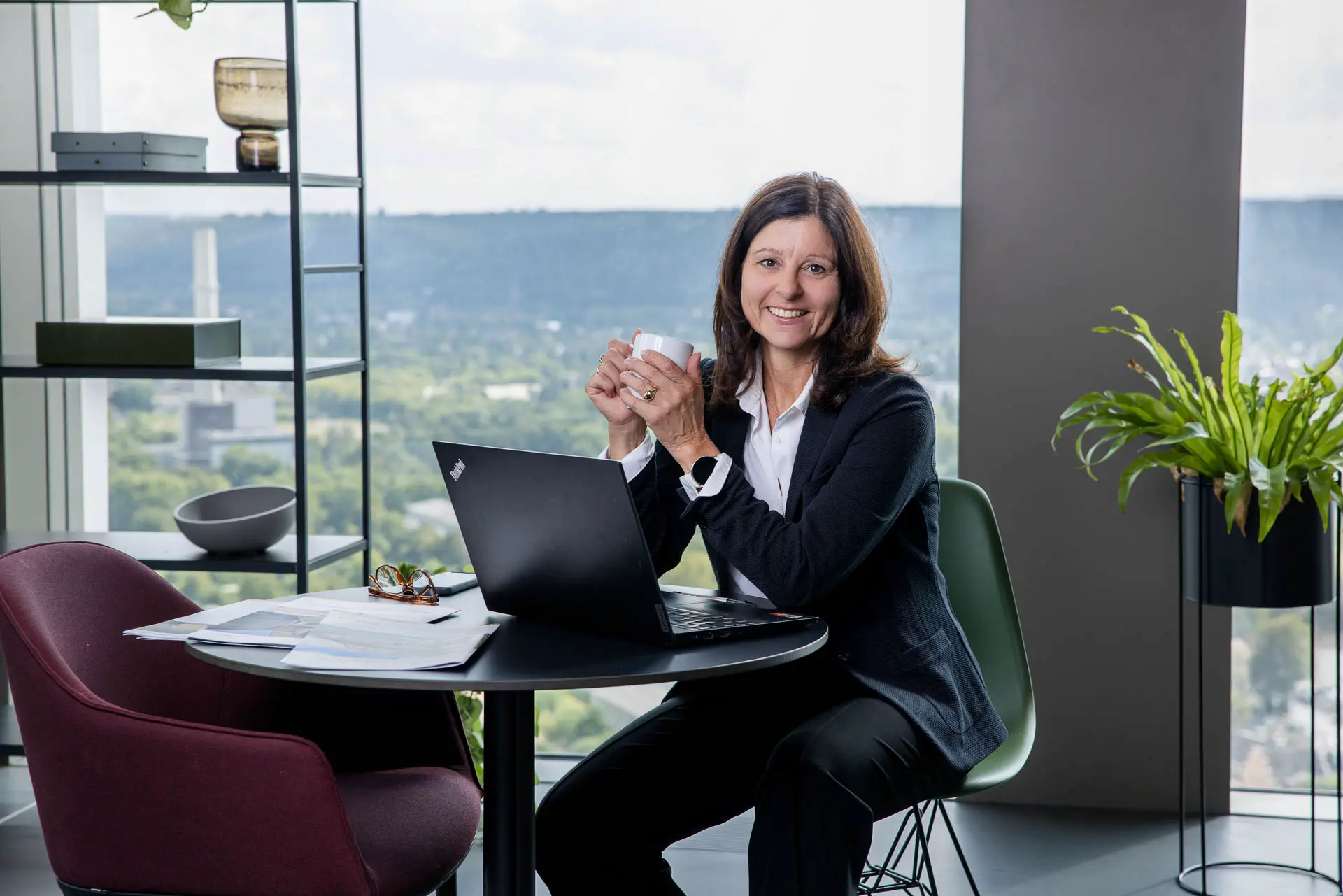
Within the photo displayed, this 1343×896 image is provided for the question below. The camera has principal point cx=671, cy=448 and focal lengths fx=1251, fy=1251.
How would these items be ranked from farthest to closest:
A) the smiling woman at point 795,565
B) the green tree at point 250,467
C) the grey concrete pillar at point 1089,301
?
the green tree at point 250,467
the grey concrete pillar at point 1089,301
the smiling woman at point 795,565

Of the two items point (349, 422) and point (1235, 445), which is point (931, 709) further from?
point (349, 422)

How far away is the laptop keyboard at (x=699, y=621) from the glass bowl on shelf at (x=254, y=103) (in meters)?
1.64

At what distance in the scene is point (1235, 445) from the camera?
2.53 meters

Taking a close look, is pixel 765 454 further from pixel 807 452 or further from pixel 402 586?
pixel 402 586

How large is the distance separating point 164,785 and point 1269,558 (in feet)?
6.79

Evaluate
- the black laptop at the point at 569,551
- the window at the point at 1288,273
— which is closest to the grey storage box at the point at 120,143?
the black laptop at the point at 569,551

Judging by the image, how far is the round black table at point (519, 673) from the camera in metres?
1.36

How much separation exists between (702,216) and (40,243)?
5.79ft

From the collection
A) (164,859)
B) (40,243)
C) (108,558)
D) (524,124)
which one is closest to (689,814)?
(164,859)

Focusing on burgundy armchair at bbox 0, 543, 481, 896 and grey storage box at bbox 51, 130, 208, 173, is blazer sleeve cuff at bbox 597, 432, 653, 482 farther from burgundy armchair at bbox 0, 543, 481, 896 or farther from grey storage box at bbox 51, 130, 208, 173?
grey storage box at bbox 51, 130, 208, 173

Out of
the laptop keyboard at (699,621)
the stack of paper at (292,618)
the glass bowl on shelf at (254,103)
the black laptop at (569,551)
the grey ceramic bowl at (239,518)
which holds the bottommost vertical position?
the grey ceramic bowl at (239,518)

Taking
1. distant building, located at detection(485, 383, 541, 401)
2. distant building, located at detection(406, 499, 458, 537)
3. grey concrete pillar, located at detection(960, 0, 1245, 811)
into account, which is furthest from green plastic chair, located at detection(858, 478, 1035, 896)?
distant building, located at detection(406, 499, 458, 537)

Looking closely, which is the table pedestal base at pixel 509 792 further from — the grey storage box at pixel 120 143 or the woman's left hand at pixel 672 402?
the grey storage box at pixel 120 143

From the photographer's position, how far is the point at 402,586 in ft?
6.00
